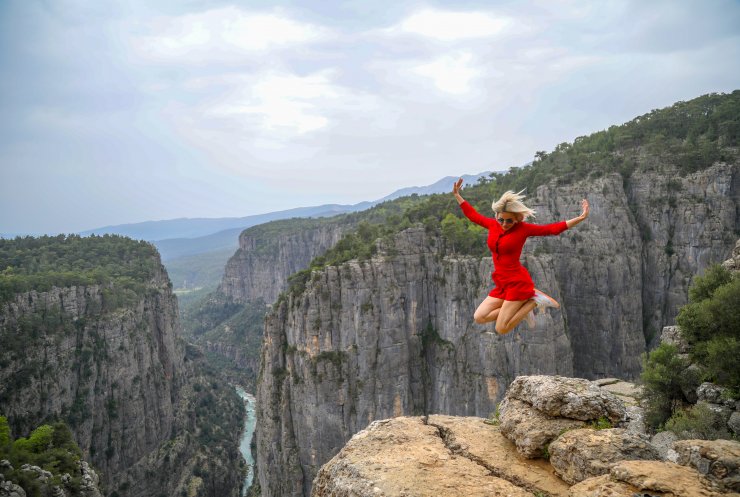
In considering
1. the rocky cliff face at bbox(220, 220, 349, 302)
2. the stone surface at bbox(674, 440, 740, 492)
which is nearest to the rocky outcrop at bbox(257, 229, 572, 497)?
the stone surface at bbox(674, 440, 740, 492)

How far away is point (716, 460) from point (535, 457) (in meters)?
2.92

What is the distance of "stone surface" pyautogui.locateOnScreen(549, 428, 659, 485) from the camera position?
725cm

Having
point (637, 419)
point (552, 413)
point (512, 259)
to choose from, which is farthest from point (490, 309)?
point (637, 419)

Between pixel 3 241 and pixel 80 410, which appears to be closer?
pixel 80 410

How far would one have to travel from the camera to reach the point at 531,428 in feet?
28.9

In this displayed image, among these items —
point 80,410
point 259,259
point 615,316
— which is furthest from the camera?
point 259,259

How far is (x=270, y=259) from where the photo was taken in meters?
156

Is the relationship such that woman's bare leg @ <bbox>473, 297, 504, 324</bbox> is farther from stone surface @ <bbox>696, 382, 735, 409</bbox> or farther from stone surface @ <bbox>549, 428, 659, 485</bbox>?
stone surface @ <bbox>696, 382, 735, 409</bbox>

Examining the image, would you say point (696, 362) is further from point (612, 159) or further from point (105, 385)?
point (105, 385)

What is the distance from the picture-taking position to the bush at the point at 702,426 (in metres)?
11.3

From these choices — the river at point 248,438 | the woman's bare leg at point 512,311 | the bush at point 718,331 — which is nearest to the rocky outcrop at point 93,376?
the river at point 248,438

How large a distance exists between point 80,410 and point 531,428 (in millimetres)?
63147

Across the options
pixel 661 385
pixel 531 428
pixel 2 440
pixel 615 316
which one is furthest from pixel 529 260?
pixel 2 440

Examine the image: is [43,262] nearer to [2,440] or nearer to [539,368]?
[2,440]
